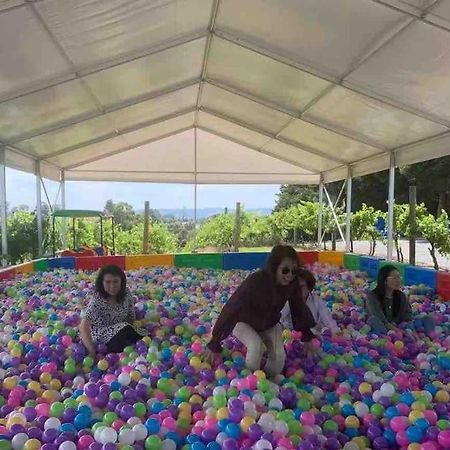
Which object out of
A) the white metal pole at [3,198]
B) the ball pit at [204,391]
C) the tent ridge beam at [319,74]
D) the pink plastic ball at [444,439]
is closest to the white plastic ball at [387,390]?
the ball pit at [204,391]

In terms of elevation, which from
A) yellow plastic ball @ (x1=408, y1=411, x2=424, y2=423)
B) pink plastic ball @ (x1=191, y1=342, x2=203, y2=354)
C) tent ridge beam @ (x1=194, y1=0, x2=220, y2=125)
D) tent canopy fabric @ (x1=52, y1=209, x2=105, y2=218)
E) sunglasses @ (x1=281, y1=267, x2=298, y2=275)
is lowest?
yellow plastic ball @ (x1=408, y1=411, x2=424, y2=423)

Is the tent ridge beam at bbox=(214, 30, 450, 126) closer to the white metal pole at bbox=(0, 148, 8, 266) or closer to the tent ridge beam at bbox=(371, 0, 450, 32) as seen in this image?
the tent ridge beam at bbox=(371, 0, 450, 32)

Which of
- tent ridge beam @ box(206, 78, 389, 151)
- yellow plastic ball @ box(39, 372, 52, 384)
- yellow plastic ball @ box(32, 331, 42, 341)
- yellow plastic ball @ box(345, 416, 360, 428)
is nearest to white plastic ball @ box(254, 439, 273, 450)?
yellow plastic ball @ box(345, 416, 360, 428)

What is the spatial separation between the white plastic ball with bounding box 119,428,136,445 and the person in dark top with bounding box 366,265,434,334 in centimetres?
219

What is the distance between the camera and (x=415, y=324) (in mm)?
3875

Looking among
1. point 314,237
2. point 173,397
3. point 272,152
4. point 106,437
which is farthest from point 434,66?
point 314,237

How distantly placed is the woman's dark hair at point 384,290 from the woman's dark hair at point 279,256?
1251 mm

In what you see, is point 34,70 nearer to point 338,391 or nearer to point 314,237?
point 338,391

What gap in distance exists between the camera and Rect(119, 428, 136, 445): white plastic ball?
1964 millimetres

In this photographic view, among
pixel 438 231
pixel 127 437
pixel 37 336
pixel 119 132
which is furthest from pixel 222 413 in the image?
pixel 438 231

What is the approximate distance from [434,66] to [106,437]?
149 inches

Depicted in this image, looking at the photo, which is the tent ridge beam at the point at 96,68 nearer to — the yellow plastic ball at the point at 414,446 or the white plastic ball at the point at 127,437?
the white plastic ball at the point at 127,437

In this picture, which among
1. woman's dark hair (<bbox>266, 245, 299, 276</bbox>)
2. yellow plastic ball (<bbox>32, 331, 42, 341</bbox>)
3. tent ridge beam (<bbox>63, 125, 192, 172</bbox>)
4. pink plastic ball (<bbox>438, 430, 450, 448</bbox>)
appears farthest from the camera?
tent ridge beam (<bbox>63, 125, 192, 172</bbox>)

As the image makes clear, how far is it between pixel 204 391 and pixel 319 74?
3.83m
